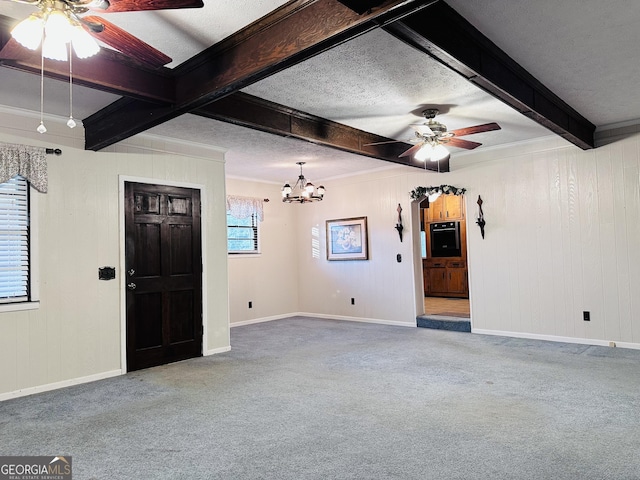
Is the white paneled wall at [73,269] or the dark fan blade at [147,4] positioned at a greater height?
the dark fan blade at [147,4]

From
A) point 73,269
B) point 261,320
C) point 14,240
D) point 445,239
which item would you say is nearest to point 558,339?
point 445,239

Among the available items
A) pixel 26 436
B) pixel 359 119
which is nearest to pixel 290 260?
pixel 359 119

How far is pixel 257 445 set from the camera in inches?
110

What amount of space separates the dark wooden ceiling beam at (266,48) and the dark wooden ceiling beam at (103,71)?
0.14m

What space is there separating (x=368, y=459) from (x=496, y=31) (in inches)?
107

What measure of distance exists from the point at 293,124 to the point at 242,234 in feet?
12.3

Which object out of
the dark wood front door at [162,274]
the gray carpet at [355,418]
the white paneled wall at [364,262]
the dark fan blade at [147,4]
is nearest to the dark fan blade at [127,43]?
the dark fan blade at [147,4]

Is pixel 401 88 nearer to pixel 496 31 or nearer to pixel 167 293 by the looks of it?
pixel 496 31

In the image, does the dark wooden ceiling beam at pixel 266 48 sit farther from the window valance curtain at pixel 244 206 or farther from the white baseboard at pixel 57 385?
the window valance curtain at pixel 244 206

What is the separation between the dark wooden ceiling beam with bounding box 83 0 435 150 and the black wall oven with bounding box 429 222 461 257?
7085mm

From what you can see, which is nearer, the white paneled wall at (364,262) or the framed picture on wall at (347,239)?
the white paneled wall at (364,262)

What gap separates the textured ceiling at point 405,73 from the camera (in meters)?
2.62

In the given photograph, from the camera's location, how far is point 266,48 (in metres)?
2.64

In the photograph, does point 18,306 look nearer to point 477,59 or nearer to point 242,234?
point 242,234
